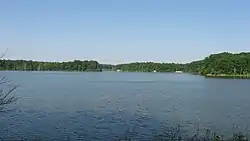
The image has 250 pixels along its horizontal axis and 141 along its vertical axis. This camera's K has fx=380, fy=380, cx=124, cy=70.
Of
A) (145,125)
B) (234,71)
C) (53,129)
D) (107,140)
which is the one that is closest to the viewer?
(107,140)

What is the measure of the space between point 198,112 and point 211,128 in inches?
279

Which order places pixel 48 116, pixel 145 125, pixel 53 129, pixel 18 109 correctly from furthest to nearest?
pixel 18 109 → pixel 48 116 → pixel 145 125 → pixel 53 129

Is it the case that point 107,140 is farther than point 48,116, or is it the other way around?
point 48,116

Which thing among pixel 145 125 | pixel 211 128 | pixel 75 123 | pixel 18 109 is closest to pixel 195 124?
pixel 211 128

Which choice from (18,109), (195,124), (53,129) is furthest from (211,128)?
(18,109)

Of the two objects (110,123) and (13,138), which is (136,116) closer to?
(110,123)

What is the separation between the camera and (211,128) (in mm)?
20891

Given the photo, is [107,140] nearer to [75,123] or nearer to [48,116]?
[75,123]

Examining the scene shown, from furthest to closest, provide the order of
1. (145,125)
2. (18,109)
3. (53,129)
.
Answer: (18,109) < (145,125) < (53,129)

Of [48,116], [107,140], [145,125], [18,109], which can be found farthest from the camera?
[18,109]

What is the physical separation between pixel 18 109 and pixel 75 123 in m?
7.25

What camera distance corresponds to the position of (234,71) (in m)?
131

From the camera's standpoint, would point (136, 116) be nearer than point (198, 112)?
Yes

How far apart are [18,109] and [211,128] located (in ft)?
44.4
